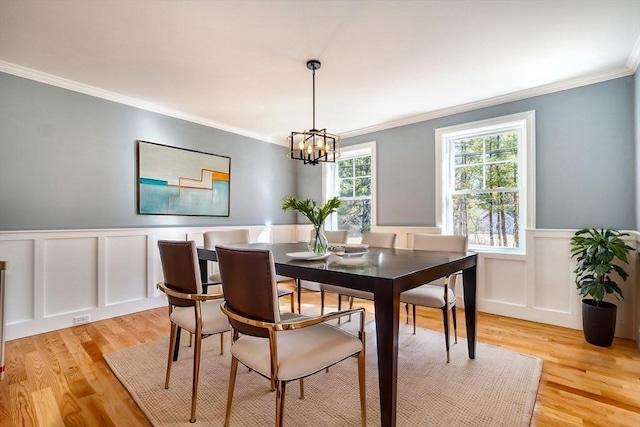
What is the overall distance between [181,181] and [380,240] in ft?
8.62

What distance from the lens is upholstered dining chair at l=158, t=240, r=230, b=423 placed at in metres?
1.60

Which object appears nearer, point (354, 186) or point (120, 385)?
point (120, 385)

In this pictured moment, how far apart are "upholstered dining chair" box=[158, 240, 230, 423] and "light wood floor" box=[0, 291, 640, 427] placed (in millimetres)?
444

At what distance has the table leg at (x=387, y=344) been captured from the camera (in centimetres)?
130

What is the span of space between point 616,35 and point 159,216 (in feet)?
15.2

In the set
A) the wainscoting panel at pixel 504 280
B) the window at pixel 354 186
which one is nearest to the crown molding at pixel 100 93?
the window at pixel 354 186

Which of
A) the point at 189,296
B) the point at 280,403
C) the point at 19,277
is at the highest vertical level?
the point at 189,296

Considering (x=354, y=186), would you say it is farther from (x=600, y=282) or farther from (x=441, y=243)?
(x=600, y=282)

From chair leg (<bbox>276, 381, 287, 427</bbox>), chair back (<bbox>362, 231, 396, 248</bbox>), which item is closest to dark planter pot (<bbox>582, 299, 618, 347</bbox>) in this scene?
chair back (<bbox>362, 231, 396, 248</bbox>)

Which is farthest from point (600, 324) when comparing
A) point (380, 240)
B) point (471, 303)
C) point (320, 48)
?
point (320, 48)

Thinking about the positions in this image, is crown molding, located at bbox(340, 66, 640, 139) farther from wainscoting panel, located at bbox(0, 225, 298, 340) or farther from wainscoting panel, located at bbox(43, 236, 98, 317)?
wainscoting panel, located at bbox(43, 236, 98, 317)

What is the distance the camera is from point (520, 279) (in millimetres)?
3191

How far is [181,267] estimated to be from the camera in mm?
1694

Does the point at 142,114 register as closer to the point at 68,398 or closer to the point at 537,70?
the point at 68,398
